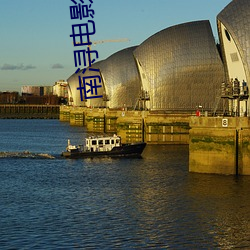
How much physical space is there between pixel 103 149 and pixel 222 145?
20775 millimetres

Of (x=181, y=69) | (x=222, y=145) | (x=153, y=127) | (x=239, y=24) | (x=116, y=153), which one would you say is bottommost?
(x=116, y=153)

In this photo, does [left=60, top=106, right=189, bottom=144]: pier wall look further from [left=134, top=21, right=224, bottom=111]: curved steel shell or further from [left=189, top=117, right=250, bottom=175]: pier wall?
[left=189, top=117, right=250, bottom=175]: pier wall

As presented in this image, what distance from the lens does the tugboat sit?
66.4m

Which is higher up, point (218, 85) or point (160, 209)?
point (218, 85)

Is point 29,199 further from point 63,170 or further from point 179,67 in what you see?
point 179,67

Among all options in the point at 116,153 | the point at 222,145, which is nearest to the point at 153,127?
the point at 116,153

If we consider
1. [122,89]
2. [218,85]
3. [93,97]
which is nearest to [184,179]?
[218,85]

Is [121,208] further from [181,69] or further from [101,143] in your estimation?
[181,69]

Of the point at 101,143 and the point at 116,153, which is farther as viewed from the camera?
the point at 101,143

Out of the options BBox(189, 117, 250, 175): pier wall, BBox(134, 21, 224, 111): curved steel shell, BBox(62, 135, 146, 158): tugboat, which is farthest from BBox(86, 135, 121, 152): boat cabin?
BBox(134, 21, 224, 111): curved steel shell

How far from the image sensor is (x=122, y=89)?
401 ft

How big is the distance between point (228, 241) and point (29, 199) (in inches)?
578

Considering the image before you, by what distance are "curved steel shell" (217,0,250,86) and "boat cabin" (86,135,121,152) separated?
1611 centimetres

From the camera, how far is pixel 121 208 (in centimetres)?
3850
